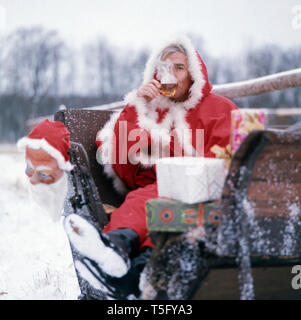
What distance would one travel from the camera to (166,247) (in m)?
1.49

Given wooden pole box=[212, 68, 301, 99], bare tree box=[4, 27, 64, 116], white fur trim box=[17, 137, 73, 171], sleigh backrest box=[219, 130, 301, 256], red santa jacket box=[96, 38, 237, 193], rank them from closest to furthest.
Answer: sleigh backrest box=[219, 130, 301, 256] → white fur trim box=[17, 137, 73, 171] → red santa jacket box=[96, 38, 237, 193] → wooden pole box=[212, 68, 301, 99] → bare tree box=[4, 27, 64, 116]

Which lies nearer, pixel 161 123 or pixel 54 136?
pixel 54 136

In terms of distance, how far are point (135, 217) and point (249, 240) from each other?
57 cm

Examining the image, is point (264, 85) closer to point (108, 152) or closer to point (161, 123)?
point (161, 123)

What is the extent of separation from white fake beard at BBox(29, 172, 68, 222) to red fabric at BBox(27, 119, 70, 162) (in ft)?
0.43

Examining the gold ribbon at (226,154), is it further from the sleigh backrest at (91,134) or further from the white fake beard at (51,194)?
the sleigh backrest at (91,134)

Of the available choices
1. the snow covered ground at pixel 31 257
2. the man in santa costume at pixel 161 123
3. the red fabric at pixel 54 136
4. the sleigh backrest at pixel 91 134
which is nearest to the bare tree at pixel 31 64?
the snow covered ground at pixel 31 257

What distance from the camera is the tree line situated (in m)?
10.4

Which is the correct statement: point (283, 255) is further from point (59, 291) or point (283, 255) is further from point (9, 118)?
point (9, 118)

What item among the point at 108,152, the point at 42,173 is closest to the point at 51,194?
the point at 42,173

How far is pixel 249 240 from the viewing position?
139cm

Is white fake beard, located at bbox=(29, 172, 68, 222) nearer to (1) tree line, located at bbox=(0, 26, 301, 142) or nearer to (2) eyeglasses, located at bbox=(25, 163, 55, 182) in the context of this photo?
(2) eyeglasses, located at bbox=(25, 163, 55, 182)

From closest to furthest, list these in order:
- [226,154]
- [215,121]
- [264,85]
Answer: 1. [226,154]
2. [215,121]
3. [264,85]

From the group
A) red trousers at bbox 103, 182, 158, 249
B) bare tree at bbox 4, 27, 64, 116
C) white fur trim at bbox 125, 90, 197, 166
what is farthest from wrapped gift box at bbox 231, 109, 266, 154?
bare tree at bbox 4, 27, 64, 116
